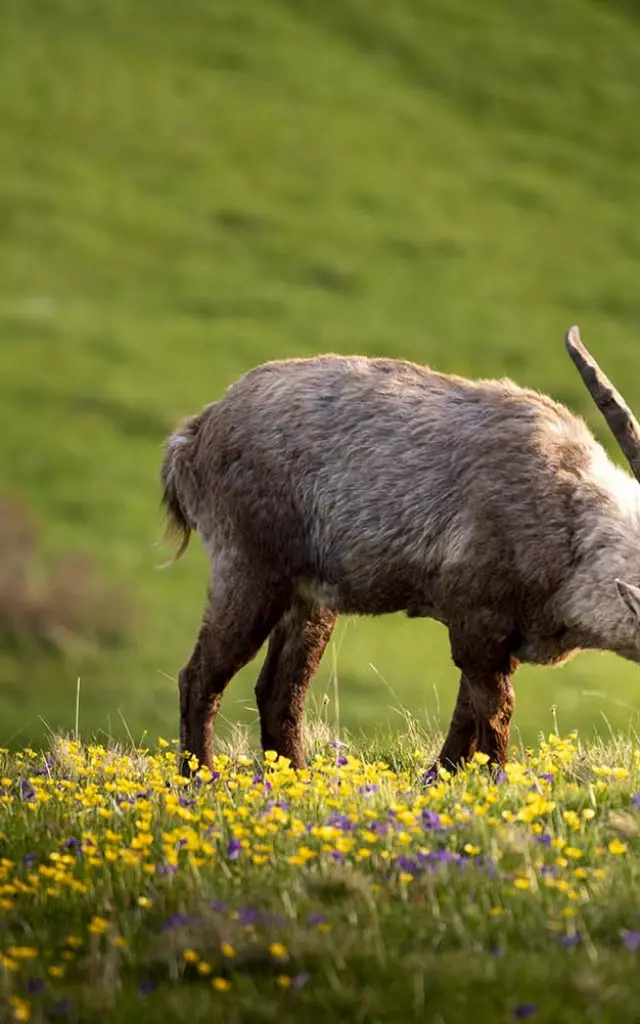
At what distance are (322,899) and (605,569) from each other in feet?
9.48

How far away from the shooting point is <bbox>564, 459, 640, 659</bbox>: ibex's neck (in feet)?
24.5

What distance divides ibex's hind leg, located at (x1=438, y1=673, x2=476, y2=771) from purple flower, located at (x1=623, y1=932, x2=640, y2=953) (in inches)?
129

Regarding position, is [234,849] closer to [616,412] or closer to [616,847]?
[616,847]

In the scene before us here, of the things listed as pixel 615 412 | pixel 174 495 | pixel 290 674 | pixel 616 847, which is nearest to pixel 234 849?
pixel 616 847

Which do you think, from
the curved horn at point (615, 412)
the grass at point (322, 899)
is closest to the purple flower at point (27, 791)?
the grass at point (322, 899)

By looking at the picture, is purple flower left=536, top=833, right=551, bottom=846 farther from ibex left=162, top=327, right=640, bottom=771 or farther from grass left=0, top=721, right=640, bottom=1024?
ibex left=162, top=327, right=640, bottom=771

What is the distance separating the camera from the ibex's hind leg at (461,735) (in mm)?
7977

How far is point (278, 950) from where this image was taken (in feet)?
14.9

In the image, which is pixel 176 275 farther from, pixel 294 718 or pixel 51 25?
pixel 294 718

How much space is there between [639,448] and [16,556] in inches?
363

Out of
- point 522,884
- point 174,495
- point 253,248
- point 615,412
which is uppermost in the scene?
point 615,412

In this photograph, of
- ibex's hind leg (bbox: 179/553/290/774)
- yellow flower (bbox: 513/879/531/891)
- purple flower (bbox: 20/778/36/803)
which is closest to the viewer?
yellow flower (bbox: 513/879/531/891)

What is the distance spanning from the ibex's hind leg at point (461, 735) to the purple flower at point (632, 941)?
328 centimetres

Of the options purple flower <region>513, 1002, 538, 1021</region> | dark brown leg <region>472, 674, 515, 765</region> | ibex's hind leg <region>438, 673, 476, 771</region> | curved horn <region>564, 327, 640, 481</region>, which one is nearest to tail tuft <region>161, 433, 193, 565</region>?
ibex's hind leg <region>438, 673, 476, 771</region>
